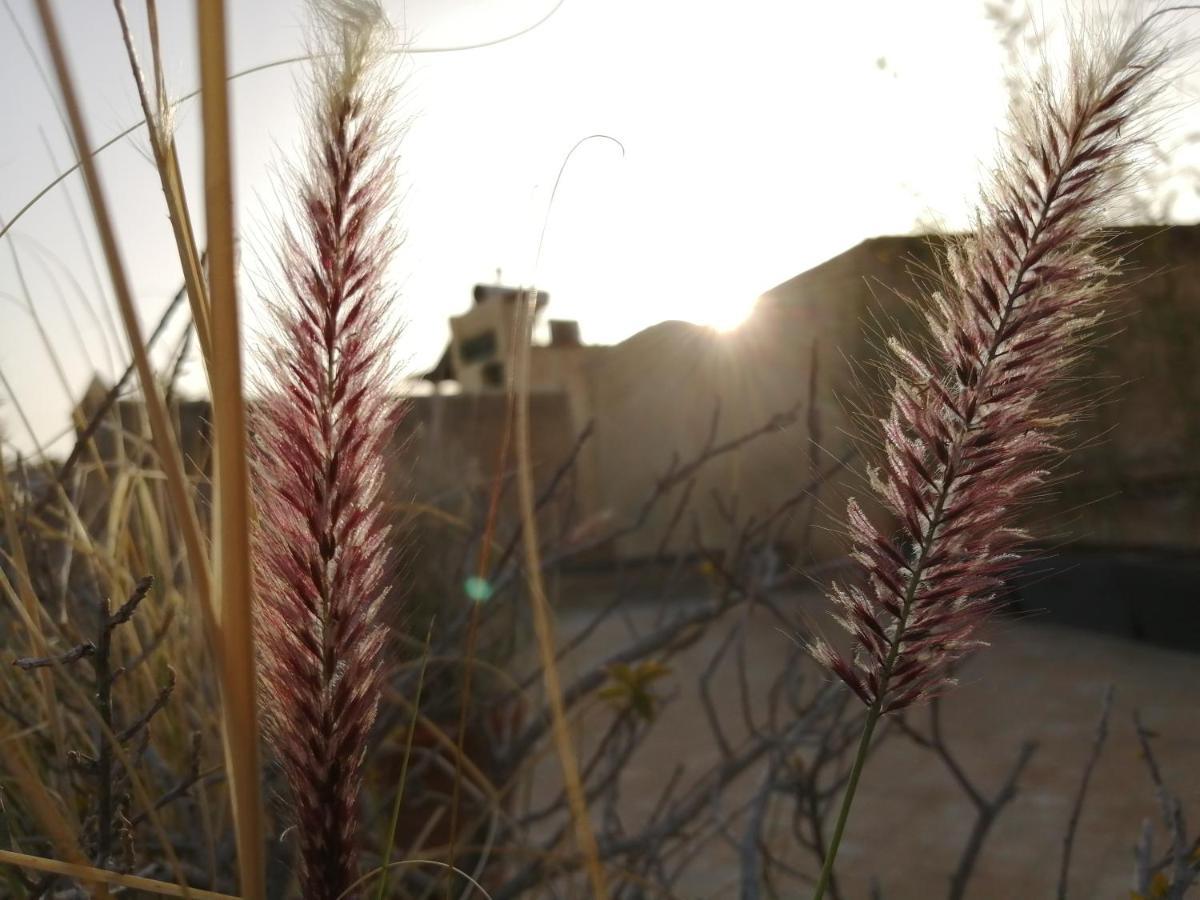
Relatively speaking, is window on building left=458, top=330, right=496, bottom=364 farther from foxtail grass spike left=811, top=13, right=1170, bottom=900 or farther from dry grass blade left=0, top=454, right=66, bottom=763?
foxtail grass spike left=811, top=13, right=1170, bottom=900

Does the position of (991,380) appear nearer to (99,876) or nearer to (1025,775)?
(99,876)

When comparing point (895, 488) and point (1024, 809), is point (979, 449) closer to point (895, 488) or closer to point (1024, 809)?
point (895, 488)

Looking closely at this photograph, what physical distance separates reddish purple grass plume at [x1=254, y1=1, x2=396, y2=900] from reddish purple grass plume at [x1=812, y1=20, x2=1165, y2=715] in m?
0.19

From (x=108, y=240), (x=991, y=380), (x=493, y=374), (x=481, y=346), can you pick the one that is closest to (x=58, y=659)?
(x=108, y=240)

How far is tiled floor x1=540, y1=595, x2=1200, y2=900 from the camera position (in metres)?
2.66

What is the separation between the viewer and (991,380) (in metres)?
0.41

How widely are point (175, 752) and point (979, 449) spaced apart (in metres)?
0.86

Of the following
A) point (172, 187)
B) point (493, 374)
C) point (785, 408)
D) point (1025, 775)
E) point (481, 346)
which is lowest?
point (1025, 775)

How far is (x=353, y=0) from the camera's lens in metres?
0.39

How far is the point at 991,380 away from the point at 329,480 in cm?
25

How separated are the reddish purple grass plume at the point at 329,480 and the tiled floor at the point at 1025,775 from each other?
1.51 m

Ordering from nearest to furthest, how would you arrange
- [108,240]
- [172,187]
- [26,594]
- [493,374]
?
[108,240] → [172,187] → [26,594] → [493,374]

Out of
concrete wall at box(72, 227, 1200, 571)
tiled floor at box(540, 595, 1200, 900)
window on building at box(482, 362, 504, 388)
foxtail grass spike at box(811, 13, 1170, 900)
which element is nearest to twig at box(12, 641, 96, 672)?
foxtail grass spike at box(811, 13, 1170, 900)

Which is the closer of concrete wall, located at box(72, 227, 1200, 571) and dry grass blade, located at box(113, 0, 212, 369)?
dry grass blade, located at box(113, 0, 212, 369)
